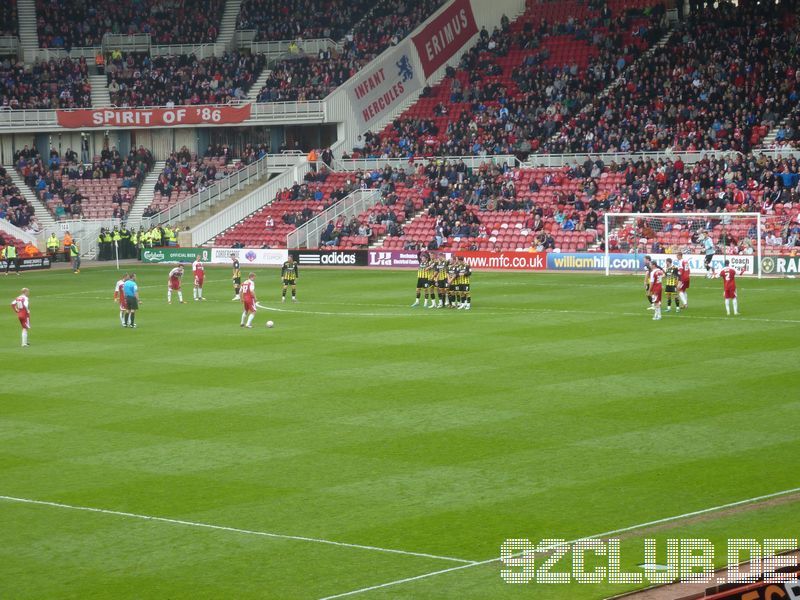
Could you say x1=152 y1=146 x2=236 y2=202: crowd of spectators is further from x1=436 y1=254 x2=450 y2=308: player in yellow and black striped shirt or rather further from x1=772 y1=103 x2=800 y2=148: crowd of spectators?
x1=436 y1=254 x2=450 y2=308: player in yellow and black striped shirt

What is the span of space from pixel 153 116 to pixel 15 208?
943cm

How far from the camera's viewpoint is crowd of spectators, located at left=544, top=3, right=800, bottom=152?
5812 cm

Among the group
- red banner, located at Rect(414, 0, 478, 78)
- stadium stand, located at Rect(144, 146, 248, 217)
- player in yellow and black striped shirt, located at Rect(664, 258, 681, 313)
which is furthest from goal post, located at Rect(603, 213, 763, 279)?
stadium stand, located at Rect(144, 146, 248, 217)

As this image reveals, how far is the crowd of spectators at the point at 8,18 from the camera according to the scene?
3024 inches

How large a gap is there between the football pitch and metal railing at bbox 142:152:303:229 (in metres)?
33.5

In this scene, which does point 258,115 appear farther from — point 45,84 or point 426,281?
point 426,281

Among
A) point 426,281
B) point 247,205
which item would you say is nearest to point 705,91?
point 426,281

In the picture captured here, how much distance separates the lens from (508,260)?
2207 inches

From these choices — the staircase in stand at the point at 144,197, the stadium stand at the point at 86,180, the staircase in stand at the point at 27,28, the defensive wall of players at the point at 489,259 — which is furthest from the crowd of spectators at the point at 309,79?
the staircase in stand at the point at 27,28

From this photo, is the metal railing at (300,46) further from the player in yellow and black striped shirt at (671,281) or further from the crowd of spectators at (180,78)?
the player in yellow and black striped shirt at (671,281)

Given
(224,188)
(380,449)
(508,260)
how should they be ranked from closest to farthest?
(380,449)
(508,260)
(224,188)

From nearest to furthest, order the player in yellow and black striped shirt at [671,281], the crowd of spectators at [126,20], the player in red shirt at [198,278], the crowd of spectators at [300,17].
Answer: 1. the player in yellow and black striped shirt at [671,281]
2. the player in red shirt at [198,278]
3. the crowd of spectators at [300,17]
4. the crowd of spectators at [126,20]

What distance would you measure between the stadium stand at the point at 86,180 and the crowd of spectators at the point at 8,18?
28.4 feet

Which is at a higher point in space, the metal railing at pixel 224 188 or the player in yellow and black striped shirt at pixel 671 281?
the metal railing at pixel 224 188
